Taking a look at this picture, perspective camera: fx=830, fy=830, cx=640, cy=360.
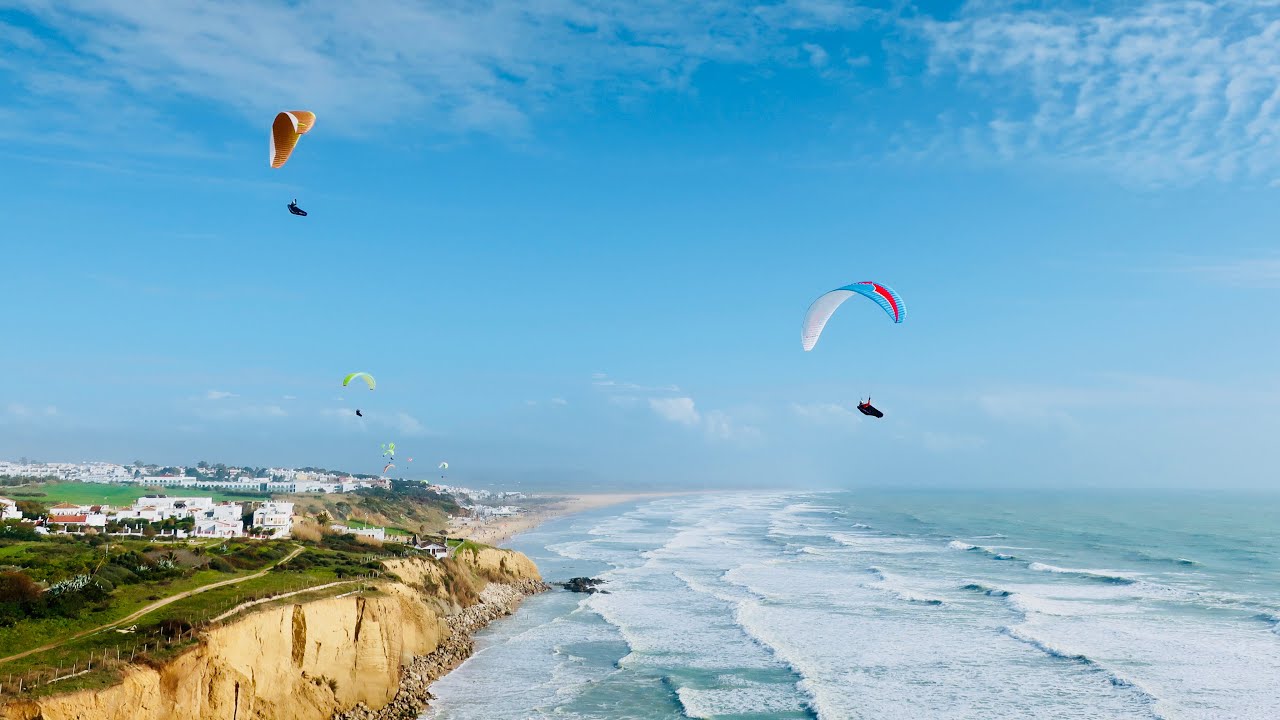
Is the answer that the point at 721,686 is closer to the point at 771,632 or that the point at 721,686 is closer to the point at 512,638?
the point at 771,632

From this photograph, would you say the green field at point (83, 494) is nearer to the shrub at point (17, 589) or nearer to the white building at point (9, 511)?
the white building at point (9, 511)

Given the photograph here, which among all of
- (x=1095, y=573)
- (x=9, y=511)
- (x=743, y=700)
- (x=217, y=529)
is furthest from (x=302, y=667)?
(x=1095, y=573)

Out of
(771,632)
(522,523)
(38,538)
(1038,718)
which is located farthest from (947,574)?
(522,523)

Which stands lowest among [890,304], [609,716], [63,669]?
[609,716]

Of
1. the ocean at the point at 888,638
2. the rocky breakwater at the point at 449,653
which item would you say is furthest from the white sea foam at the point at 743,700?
the rocky breakwater at the point at 449,653

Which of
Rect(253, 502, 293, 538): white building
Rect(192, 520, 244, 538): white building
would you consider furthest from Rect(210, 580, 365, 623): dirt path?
Rect(253, 502, 293, 538): white building

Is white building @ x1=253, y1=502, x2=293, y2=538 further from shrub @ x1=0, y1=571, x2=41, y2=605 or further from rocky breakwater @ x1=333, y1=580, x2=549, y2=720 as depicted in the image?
shrub @ x1=0, y1=571, x2=41, y2=605

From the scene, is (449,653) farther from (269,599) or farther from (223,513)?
(223,513)
